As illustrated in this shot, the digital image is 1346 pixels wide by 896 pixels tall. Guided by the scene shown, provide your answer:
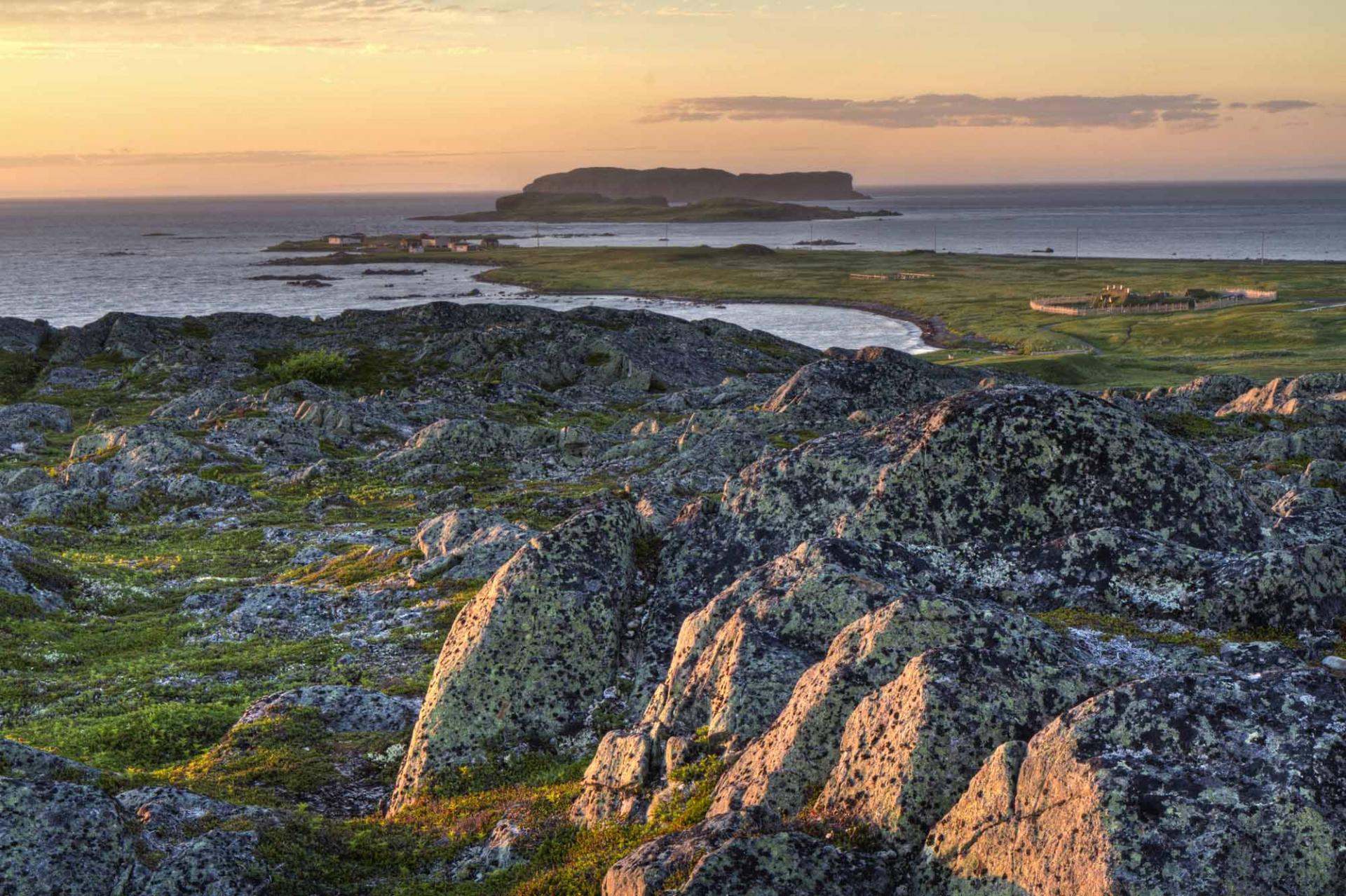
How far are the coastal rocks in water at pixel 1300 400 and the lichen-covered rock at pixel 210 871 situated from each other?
44.3 metres

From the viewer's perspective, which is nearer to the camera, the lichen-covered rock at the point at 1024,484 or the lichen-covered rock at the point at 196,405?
the lichen-covered rock at the point at 1024,484

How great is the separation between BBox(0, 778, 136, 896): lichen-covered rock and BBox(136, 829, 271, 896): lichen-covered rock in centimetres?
33

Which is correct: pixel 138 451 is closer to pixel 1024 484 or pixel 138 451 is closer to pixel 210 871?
pixel 210 871

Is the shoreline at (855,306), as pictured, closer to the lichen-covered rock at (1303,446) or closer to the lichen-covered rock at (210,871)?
the lichen-covered rock at (1303,446)

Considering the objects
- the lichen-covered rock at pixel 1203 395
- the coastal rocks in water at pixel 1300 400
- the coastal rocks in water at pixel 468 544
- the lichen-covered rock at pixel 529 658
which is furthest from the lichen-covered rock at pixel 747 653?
the lichen-covered rock at pixel 1203 395

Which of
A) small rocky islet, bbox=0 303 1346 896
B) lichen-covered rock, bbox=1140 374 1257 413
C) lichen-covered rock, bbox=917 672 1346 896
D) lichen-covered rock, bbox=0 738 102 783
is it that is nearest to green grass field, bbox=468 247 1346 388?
lichen-covered rock, bbox=1140 374 1257 413

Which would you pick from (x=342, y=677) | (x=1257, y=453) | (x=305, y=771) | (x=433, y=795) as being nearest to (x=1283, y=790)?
(x=433, y=795)

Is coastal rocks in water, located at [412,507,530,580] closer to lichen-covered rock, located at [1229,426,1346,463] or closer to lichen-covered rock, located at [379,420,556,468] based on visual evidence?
lichen-covered rock, located at [379,420,556,468]

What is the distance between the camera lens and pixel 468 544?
1078 inches

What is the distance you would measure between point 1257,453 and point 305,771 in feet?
109

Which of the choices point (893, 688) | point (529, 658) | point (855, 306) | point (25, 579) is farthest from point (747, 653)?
point (855, 306)

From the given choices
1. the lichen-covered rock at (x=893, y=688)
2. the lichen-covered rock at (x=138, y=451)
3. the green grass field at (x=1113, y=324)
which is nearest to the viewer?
the lichen-covered rock at (x=893, y=688)

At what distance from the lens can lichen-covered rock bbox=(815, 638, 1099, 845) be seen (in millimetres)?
8711

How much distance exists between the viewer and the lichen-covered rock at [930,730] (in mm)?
8711
